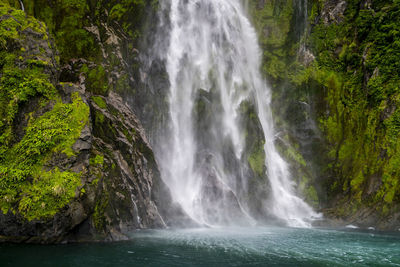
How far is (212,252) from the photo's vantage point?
11.4 meters

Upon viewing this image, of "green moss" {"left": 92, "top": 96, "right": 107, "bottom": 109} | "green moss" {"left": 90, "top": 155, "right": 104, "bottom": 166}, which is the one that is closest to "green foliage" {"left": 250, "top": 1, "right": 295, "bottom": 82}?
"green moss" {"left": 92, "top": 96, "right": 107, "bottom": 109}

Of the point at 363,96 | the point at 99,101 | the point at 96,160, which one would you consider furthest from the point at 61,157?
the point at 363,96

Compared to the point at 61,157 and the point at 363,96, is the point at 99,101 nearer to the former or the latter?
the point at 61,157

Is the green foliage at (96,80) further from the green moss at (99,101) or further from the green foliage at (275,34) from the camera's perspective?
the green foliage at (275,34)

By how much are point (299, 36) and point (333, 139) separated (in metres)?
10.2

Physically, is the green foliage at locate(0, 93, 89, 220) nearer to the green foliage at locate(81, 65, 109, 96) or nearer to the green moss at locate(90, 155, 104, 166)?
the green moss at locate(90, 155, 104, 166)

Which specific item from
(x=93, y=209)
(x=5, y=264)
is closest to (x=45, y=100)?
(x=93, y=209)

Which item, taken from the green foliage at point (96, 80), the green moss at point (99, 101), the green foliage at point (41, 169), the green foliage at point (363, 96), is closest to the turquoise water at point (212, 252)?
the green foliage at point (41, 169)

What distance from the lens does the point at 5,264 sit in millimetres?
8633

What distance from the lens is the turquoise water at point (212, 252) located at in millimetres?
9688

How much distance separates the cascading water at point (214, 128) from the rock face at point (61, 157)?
305cm

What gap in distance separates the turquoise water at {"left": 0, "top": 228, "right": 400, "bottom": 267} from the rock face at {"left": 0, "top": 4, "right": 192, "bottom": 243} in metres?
1.02

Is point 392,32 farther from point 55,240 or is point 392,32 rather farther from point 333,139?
point 55,240

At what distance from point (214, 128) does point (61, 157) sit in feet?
42.3
